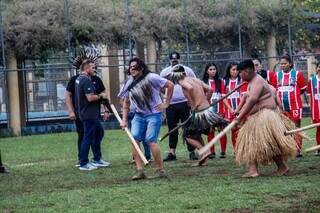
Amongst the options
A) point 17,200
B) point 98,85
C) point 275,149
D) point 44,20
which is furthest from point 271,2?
point 17,200

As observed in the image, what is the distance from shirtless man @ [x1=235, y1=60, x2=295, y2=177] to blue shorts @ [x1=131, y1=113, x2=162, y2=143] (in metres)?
1.19

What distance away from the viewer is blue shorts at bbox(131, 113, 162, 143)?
443 inches

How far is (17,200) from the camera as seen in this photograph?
31.4ft

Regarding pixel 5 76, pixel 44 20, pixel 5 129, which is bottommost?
pixel 5 129

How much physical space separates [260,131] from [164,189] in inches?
67.2

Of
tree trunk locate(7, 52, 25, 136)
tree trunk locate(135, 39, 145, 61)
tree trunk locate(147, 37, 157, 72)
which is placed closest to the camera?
tree trunk locate(7, 52, 25, 136)

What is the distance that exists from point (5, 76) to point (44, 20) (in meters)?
2.26

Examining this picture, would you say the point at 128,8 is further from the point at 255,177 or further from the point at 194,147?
the point at 255,177

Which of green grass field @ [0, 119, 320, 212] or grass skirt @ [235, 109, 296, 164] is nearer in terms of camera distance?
green grass field @ [0, 119, 320, 212]

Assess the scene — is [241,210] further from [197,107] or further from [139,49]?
[139,49]

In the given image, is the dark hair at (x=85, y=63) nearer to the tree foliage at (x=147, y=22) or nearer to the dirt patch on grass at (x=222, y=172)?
the dirt patch on grass at (x=222, y=172)

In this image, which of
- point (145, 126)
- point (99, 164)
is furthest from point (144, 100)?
point (99, 164)

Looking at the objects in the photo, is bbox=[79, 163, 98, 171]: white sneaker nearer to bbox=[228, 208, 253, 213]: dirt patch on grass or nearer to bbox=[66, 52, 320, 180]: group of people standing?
bbox=[66, 52, 320, 180]: group of people standing

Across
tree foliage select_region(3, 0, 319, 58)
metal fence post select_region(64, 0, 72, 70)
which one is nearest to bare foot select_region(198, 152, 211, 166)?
metal fence post select_region(64, 0, 72, 70)
